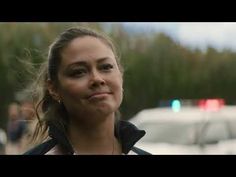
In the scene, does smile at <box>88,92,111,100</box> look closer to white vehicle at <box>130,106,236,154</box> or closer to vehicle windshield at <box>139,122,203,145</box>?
white vehicle at <box>130,106,236,154</box>

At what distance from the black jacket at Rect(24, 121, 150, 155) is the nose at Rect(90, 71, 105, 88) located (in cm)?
14

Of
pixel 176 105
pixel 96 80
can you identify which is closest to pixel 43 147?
pixel 96 80

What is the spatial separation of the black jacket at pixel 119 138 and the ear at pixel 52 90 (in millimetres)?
81

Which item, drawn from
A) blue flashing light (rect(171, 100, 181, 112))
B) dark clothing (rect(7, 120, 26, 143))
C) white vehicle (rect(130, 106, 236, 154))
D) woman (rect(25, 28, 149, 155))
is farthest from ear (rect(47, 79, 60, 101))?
blue flashing light (rect(171, 100, 181, 112))

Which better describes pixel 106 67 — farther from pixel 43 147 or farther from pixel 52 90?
pixel 43 147

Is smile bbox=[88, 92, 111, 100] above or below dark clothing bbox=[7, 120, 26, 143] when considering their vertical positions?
below

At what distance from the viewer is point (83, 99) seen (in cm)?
129

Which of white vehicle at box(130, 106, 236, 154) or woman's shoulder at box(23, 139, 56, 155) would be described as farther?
white vehicle at box(130, 106, 236, 154)

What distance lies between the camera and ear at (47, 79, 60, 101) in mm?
1327

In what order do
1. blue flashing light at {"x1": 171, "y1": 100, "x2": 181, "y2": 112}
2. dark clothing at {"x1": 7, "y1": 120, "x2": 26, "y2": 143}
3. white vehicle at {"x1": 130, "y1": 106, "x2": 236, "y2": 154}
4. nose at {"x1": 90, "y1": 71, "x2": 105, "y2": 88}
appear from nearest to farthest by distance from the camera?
nose at {"x1": 90, "y1": 71, "x2": 105, "y2": 88} → dark clothing at {"x1": 7, "y1": 120, "x2": 26, "y2": 143} → white vehicle at {"x1": 130, "y1": 106, "x2": 236, "y2": 154} → blue flashing light at {"x1": 171, "y1": 100, "x2": 181, "y2": 112}

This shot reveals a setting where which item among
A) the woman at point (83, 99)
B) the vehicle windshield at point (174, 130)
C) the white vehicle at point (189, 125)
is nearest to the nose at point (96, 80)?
the woman at point (83, 99)

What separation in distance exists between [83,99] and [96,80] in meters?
0.07
